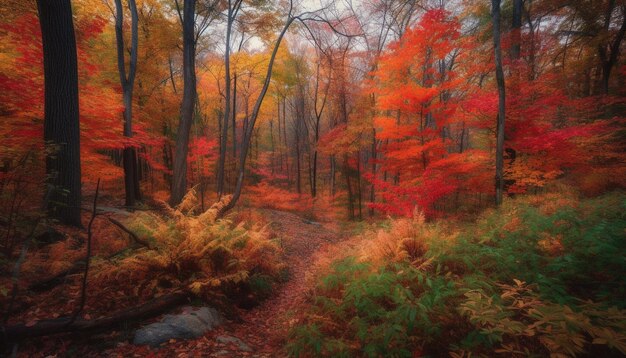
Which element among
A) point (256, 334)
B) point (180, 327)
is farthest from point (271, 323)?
point (180, 327)

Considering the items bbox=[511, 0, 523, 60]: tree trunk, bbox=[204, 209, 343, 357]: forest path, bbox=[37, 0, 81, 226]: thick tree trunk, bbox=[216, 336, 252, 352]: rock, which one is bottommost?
bbox=[204, 209, 343, 357]: forest path

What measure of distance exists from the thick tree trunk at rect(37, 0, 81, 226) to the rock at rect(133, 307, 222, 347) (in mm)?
3947

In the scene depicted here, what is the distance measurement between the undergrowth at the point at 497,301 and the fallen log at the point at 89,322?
2.01 metres

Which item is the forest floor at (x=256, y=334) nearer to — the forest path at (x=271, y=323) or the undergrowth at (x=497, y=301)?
the forest path at (x=271, y=323)

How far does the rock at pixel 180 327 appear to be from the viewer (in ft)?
11.1

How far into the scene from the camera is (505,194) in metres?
11.2

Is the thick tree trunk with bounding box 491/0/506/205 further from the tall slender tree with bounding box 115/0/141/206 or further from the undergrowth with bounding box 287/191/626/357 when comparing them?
the tall slender tree with bounding box 115/0/141/206

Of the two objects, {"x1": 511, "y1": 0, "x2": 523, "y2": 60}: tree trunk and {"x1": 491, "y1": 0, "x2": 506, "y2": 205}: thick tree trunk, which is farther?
{"x1": 511, "y1": 0, "x2": 523, "y2": 60}: tree trunk

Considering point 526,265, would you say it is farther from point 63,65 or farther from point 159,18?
point 159,18

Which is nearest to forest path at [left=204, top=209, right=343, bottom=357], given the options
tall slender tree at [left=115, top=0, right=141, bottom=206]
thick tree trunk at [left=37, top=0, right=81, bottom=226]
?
thick tree trunk at [left=37, top=0, right=81, bottom=226]

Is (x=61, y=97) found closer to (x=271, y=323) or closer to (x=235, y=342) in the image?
(x=235, y=342)

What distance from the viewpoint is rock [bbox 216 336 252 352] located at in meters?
3.75

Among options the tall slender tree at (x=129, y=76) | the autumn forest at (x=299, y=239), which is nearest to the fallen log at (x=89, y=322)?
the autumn forest at (x=299, y=239)

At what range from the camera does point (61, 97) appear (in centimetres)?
574
